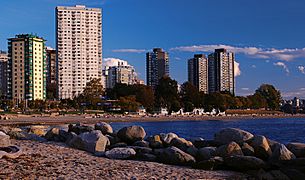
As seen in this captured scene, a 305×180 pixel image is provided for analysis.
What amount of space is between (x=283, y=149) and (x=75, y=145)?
7476mm

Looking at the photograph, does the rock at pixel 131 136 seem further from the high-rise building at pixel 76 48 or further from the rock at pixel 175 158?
the high-rise building at pixel 76 48

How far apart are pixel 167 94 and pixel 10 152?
398 ft

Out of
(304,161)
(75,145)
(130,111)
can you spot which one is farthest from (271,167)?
(130,111)

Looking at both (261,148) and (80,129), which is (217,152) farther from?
(80,129)

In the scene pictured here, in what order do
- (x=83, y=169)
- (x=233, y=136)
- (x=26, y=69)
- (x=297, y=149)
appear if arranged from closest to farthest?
(x=83, y=169) < (x=297, y=149) < (x=233, y=136) < (x=26, y=69)

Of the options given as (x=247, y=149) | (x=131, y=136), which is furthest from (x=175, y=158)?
(x=131, y=136)

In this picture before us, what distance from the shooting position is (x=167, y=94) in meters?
133

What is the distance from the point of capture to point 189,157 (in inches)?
508

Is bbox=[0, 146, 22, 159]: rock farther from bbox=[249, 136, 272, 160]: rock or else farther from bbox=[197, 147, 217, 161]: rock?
bbox=[249, 136, 272, 160]: rock

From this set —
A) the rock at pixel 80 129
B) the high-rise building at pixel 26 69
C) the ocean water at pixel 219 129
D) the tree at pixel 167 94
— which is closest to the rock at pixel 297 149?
the rock at pixel 80 129

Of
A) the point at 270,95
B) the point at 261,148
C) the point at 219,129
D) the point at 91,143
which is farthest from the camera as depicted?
the point at 270,95

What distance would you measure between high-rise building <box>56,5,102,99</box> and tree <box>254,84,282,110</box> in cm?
7555

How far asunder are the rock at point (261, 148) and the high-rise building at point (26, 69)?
13463 cm

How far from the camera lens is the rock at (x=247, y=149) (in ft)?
44.8
